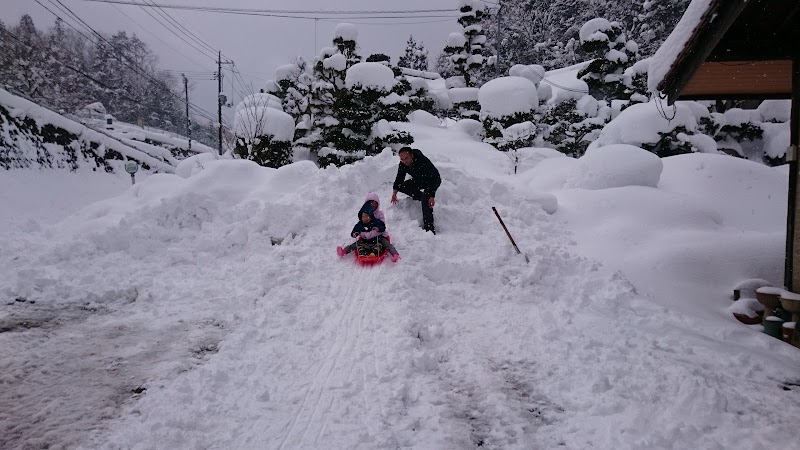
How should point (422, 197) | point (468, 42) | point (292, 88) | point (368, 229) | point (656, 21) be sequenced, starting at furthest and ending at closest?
point (656, 21), point (468, 42), point (292, 88), point (422, 197), point (368, 229)

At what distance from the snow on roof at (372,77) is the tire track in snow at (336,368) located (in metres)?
8.57

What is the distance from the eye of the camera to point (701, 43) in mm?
4070

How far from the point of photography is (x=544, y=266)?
5551mm

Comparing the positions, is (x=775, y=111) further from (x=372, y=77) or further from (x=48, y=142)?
(x=48, y=142)

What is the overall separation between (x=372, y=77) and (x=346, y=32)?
484cm

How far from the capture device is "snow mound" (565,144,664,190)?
822cm

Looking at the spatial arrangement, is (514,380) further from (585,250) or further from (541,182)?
(541,182)

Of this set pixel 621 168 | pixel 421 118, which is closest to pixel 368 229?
pixel 621 168

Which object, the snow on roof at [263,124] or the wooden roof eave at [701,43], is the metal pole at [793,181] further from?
the snow on roof at [263,124]

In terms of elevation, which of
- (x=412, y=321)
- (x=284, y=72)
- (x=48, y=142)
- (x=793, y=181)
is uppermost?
(x=284, y=72)

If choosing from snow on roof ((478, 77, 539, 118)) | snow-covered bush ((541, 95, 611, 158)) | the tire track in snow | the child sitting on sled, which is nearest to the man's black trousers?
the child sitting on sled

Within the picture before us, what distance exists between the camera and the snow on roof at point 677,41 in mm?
3961

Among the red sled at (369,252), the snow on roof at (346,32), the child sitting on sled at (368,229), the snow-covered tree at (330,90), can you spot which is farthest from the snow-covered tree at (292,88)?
the red sled at (369,252)

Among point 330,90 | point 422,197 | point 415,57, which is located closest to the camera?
point 422,197
